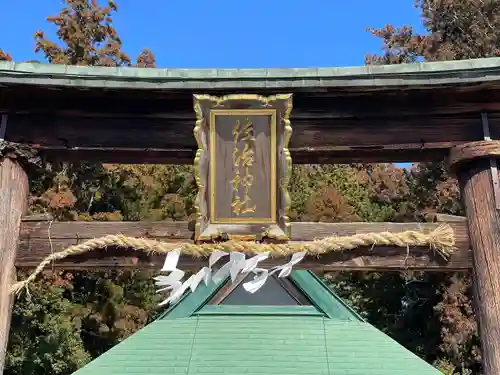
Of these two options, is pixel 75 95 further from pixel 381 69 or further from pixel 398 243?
pixel 398 243

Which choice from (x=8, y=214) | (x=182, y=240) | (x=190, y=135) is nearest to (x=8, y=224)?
(x=8, y=214)

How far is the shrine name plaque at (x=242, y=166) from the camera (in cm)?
356

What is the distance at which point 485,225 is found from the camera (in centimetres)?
344

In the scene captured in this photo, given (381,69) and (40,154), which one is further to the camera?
(40,154)

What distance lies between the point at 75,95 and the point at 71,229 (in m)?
0.89

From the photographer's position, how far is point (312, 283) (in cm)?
518

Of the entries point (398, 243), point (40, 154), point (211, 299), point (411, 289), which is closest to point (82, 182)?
point (411, 289)

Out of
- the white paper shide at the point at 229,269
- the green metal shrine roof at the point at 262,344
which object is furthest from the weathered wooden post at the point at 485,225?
the green metal shrine roof at the point at 262,344

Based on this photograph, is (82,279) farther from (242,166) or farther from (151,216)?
(242,166)

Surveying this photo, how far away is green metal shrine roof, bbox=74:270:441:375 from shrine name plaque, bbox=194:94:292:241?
160cm

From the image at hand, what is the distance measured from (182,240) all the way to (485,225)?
1.88 metres

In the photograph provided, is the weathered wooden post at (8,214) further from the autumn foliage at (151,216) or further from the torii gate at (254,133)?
the autumn foliage at (151,216)

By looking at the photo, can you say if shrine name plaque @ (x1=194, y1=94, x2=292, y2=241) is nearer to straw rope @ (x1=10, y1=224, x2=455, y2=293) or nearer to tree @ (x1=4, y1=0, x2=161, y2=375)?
straw rope @ (x1=10, y1=224, x2=455, y2=293)

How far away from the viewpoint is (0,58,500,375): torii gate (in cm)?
355
